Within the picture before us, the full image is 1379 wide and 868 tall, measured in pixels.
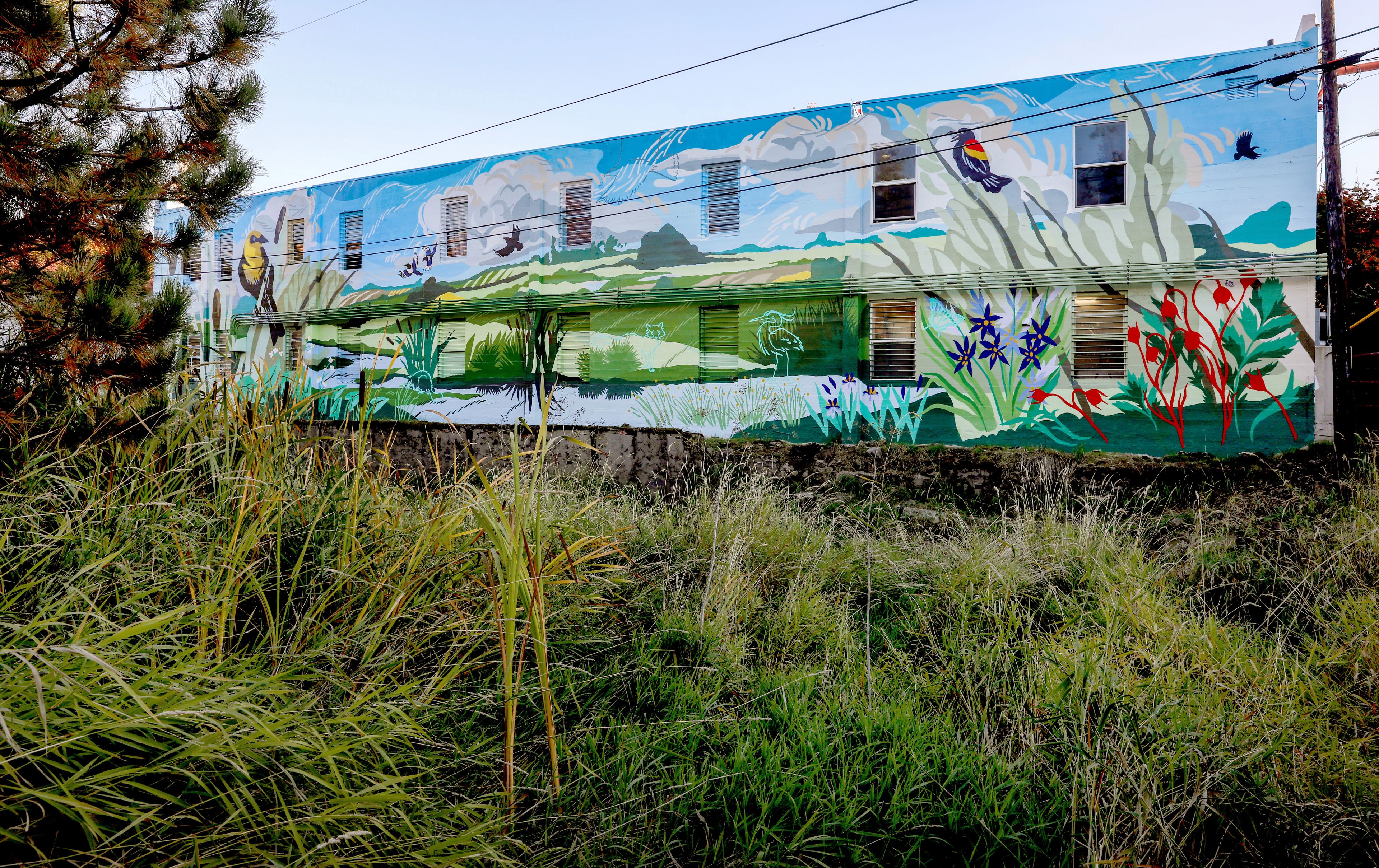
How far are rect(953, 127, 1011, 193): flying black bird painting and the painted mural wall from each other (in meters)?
0.04

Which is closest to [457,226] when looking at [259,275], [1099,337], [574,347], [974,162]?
[574,347]

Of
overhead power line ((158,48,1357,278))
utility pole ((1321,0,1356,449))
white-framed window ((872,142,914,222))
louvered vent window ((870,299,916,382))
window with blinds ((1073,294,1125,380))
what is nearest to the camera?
utility pole ((1321,0,1356,449))

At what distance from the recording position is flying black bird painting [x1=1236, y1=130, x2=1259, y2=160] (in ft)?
35.1

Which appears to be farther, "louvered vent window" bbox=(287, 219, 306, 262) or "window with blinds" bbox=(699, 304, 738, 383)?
"louvered vent window" bbox=(287, 219, 306, 262)

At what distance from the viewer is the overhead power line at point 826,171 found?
10984 mm

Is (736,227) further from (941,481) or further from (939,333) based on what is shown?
(941,481)

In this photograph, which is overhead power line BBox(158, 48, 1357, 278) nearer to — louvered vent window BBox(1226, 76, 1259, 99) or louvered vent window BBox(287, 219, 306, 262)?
louvered vent window BBox(1226, 76, 1259, 99)

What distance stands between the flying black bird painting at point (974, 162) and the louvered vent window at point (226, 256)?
1823cm

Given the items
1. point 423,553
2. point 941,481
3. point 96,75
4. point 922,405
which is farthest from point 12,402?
point 922,405

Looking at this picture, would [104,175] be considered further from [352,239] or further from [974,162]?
[352,239]

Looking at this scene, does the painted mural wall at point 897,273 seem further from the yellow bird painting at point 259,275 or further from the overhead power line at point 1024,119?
the yellow bird painting at point 259,275

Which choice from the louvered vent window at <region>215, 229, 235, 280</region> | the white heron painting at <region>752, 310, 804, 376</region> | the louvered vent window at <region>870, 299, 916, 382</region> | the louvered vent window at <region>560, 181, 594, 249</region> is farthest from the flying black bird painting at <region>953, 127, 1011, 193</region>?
the louvered vent window at <region>215, 229, 235, 280</region>

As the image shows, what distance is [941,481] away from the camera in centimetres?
Result: 634

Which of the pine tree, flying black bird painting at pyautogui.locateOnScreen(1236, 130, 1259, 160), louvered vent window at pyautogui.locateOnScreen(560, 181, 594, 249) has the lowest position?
the pine tree
